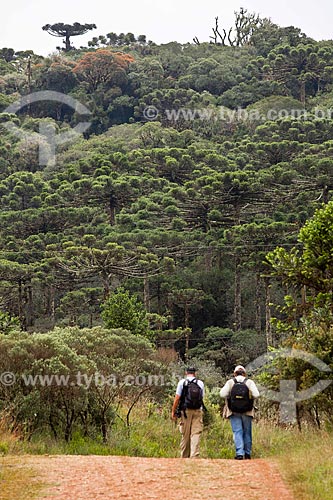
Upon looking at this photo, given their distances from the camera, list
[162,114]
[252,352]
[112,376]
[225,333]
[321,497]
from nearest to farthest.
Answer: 1. [321,497]
2. [112,376]
3. [252,352]
4. [225,333]
5. [162,114]

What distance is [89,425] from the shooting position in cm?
1214

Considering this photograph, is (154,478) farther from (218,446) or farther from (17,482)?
(218,446)

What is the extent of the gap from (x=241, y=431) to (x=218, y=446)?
110 inches

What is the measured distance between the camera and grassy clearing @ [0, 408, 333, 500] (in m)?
7.22

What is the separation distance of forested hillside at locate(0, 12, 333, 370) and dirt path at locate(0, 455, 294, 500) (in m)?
18.6

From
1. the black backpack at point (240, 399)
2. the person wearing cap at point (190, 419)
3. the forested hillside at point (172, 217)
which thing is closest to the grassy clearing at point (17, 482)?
the person wearing cap at point (190, 419)

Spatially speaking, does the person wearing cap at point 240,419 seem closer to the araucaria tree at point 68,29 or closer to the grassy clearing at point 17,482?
the grassy clearing at point 17,482

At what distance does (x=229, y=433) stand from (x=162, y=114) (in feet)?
237

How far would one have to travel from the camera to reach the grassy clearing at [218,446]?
23.7 ft

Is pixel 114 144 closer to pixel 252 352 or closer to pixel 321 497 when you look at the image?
pixel 252 352

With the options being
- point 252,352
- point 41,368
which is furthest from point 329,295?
point 252,352

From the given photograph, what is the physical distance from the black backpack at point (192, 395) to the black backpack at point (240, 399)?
49 cm

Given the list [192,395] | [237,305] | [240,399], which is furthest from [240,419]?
[237,305]

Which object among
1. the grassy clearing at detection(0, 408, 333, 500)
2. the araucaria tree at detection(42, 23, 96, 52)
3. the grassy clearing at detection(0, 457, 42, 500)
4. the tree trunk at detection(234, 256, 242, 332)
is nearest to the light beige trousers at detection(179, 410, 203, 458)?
the grassy clearing at detection(0, 408, 333, 500)
